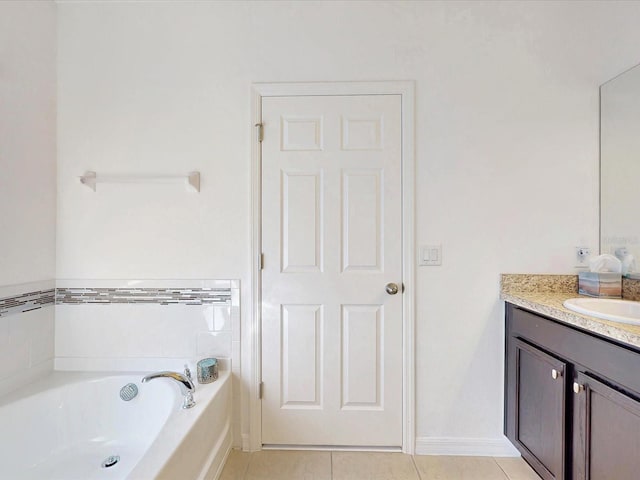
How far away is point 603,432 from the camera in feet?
3.65

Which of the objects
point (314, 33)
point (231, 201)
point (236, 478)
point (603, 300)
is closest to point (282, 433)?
point (236, 478)

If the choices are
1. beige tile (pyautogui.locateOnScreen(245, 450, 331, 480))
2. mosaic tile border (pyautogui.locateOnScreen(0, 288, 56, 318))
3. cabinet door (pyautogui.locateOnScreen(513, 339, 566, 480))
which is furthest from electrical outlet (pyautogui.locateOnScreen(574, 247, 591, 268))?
mosaic tile border (pyautogui.locateOnScreen(0, 288, 56, 318))

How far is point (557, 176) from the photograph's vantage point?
5.69ft

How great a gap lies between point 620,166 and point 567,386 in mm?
1203

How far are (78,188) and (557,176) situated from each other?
2764mm

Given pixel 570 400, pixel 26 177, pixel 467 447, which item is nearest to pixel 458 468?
pixel 467 447

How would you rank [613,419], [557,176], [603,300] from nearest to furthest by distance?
[613,419], [603,300], [557,176]

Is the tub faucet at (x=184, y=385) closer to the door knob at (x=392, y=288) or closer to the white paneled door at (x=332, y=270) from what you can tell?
the white paneled door at (x=332, y=270)

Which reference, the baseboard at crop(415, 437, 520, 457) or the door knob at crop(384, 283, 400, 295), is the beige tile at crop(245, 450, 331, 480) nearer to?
the baseboard at crop(415, 437, 520, 457)

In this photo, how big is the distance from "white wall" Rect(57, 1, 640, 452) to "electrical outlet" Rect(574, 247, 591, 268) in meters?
0.04

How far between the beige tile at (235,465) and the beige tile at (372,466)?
48 cm

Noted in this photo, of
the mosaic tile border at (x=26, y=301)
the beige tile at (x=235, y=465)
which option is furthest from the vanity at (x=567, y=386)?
the mosaic tile border at (x=26, y=301)

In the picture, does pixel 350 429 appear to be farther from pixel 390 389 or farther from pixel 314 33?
pixel 314 33

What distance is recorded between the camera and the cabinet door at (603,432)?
1.00m
